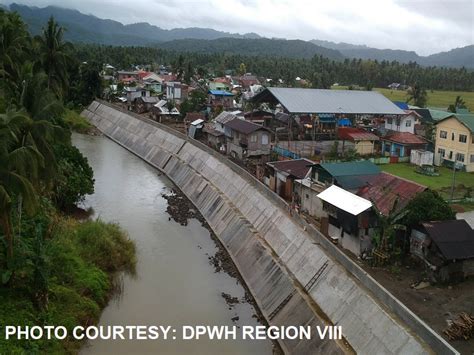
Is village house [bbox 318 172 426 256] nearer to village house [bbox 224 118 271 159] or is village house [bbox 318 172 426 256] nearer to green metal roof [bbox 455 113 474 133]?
village house [bbox 224 118 271 159]

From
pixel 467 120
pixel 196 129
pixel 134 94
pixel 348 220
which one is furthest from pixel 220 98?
pixel 348 220

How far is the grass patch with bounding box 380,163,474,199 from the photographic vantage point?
40.6 m

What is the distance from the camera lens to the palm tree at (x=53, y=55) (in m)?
52.1

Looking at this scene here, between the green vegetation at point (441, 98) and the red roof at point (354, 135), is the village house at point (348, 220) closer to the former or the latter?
the red roof at point (354, 135)

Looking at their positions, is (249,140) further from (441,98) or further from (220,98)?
(441,98)

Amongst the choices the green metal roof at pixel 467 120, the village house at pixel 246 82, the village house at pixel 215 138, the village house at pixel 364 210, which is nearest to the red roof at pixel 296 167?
the village house at pixel 364 210

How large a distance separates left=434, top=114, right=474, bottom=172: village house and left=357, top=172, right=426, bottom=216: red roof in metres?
20.9

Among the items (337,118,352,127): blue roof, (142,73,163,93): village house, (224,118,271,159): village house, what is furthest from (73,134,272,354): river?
(142,73,163,93): village house

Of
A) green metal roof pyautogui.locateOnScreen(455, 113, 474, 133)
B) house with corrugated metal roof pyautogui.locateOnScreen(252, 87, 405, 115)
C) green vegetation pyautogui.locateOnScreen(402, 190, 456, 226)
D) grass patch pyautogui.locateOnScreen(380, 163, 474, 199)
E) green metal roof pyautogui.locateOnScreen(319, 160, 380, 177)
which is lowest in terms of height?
grass patch pyautogui.locateOnScreen(380, 163, 474, 199)

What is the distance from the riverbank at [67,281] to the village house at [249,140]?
2178cm

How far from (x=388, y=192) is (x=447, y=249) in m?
6.56

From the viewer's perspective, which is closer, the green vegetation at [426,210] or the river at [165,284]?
the river at [165,284]

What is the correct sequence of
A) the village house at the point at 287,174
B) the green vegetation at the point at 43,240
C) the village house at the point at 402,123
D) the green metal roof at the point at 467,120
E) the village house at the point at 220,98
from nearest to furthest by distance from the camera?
1. the green vegetation at the point at 43,240
2. the village house at the point at 287,174
3. the green metal roof at the point at 467,120
4. the village house at the point at 402,123
5. the village house at the point at 220,98

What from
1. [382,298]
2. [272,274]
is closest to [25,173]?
[272,274]
